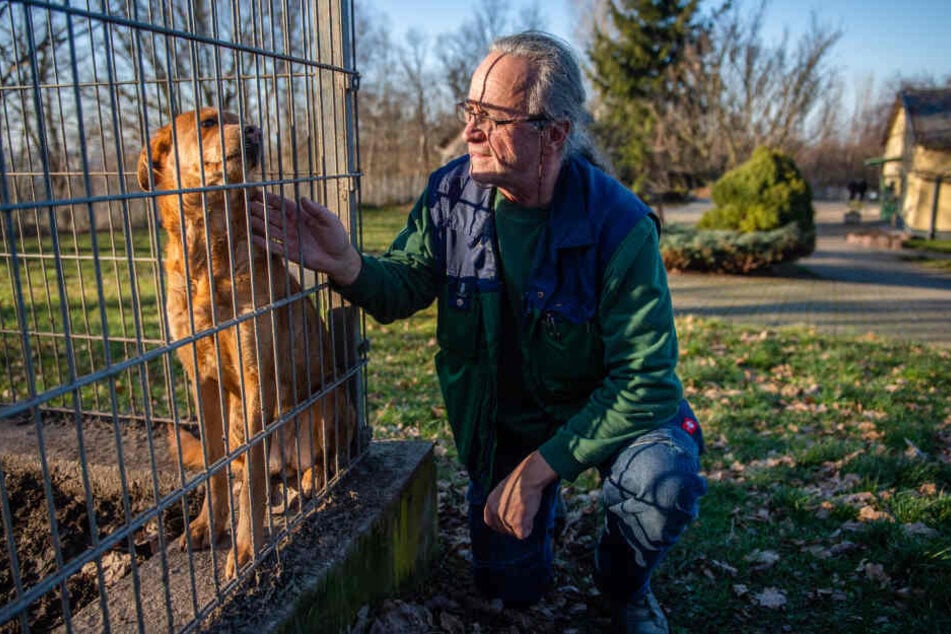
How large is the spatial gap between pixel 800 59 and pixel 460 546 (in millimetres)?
20608

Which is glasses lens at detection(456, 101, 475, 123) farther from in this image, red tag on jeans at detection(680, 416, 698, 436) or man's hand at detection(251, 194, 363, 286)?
red tag on jeans at detection(680, 416, 698, 436)

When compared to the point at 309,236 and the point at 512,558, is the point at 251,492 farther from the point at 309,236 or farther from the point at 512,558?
the point at 512,558

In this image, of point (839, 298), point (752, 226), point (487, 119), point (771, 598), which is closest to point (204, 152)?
point (487, 119)

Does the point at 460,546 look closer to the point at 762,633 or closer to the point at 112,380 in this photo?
the point at 762,633

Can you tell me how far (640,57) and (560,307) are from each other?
22673 mm

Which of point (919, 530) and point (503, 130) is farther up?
point (503, 130)

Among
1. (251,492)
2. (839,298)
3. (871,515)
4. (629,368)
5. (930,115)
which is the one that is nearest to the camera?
(251,492)

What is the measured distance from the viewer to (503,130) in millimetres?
2414

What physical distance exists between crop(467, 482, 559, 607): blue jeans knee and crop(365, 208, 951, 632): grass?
0.26m

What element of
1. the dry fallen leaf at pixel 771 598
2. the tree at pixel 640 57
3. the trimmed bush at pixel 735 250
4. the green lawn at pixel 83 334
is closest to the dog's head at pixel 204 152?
the green lawn at pixel 83 334

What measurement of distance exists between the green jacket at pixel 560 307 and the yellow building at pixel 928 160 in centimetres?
2361

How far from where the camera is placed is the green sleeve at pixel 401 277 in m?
2.53

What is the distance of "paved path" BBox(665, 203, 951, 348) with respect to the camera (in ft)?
29.1

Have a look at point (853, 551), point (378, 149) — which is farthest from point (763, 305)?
point (378, 149)
